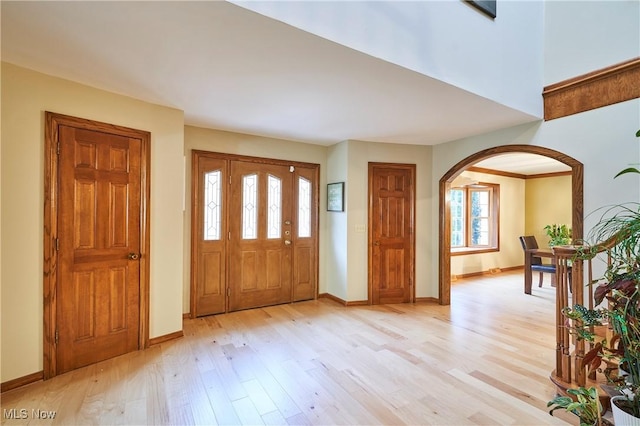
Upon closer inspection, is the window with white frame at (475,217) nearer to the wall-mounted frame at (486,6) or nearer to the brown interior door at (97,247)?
the wall-mounted frame at (486,6)

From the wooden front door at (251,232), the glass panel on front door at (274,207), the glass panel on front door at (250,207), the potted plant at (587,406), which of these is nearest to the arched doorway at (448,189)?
the wooden front door at (251,232)

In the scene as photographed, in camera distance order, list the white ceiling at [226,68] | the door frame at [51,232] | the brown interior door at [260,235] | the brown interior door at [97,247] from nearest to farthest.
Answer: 1. the white ceiling at [226,68]
2. the door frame at [51,232]
3. the brown interior door at [97,247]
4. the brown interior door at [260,235]

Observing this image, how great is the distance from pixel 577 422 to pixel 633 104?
2605mm

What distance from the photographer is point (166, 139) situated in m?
3.03

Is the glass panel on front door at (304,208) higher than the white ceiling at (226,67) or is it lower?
lower

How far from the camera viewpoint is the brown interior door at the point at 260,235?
4.02m

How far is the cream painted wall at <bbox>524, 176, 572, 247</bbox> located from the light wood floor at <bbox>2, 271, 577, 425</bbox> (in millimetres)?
4260

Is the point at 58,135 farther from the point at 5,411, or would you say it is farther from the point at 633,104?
the point at 633,104

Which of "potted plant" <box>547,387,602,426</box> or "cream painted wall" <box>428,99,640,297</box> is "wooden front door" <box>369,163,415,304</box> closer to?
"cream painted wall" <box>428,99,640,297</box>

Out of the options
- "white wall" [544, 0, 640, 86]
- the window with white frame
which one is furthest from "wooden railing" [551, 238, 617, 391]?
the window with white frame

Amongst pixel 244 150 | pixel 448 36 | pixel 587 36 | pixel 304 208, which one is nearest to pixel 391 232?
pixel 304 208

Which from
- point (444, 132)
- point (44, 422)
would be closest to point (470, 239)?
point (444, 132)

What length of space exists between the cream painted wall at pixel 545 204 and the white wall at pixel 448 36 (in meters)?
4.86

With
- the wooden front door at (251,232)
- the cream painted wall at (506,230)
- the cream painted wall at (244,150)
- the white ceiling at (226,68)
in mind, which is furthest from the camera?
the cream painted wall at (506,230)
